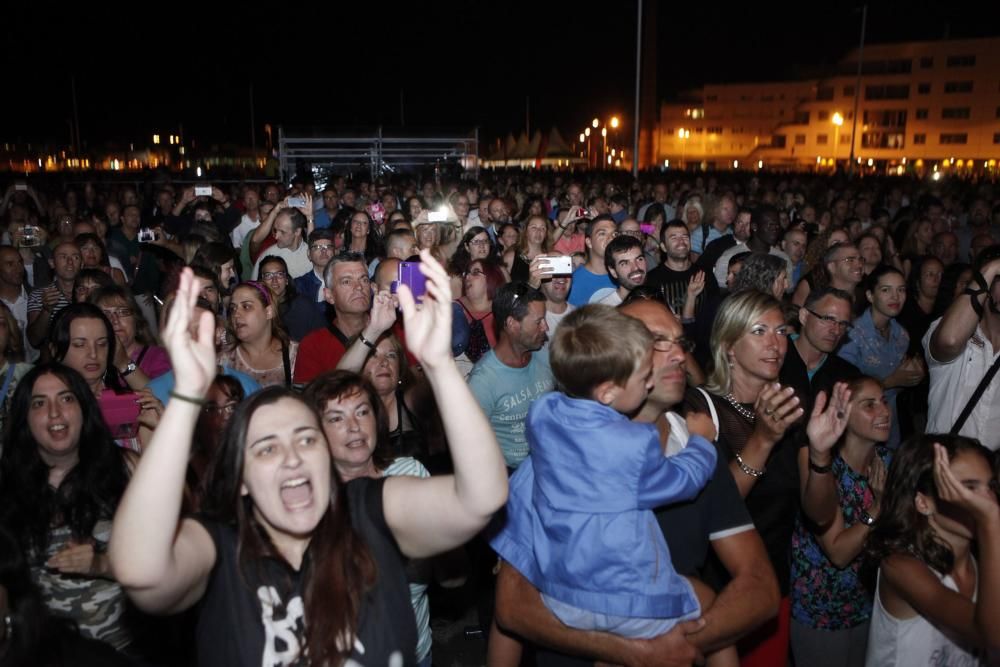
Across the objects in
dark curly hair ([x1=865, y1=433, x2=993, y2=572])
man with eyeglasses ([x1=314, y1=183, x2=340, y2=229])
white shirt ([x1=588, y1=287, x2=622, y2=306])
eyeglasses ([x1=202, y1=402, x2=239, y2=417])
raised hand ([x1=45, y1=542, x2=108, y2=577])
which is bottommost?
raised hand ([x1=45, y1=542, x2=108, y2=577])

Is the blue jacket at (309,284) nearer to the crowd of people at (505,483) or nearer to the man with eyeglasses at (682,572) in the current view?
the crowd of people at (505,483)

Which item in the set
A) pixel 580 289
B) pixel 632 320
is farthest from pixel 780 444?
pixel 580 289

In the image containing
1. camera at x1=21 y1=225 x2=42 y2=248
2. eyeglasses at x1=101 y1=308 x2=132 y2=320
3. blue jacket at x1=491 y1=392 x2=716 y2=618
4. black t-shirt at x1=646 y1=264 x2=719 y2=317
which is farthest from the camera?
camera at x1=21 y1=225 x2=42 y2=248

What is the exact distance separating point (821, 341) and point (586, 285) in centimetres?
259

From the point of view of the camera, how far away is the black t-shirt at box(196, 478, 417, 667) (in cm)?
198

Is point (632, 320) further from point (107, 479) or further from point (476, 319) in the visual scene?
point (476, 319)

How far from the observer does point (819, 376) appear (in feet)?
14.5

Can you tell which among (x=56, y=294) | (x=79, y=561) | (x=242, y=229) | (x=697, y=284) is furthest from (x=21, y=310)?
(x=697, y=284)

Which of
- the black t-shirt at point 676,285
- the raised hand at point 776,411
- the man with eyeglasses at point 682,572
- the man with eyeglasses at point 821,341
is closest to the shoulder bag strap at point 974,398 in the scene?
the man with eyeglasses at point 821,341

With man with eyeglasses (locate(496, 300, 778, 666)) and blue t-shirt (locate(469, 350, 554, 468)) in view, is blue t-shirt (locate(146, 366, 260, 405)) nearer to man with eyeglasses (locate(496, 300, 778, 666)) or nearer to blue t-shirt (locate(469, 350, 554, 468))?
blue t-shirt (locate(469, 350, 554, 468))

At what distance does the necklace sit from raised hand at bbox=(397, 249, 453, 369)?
1.81 m

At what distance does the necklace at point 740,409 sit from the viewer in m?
3.36

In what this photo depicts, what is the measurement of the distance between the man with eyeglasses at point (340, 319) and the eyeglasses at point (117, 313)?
108 centimetres

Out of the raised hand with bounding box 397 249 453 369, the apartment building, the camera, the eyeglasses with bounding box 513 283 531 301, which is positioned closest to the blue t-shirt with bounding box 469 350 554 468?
the eyeglasses with bounding box 513 283 531 301
